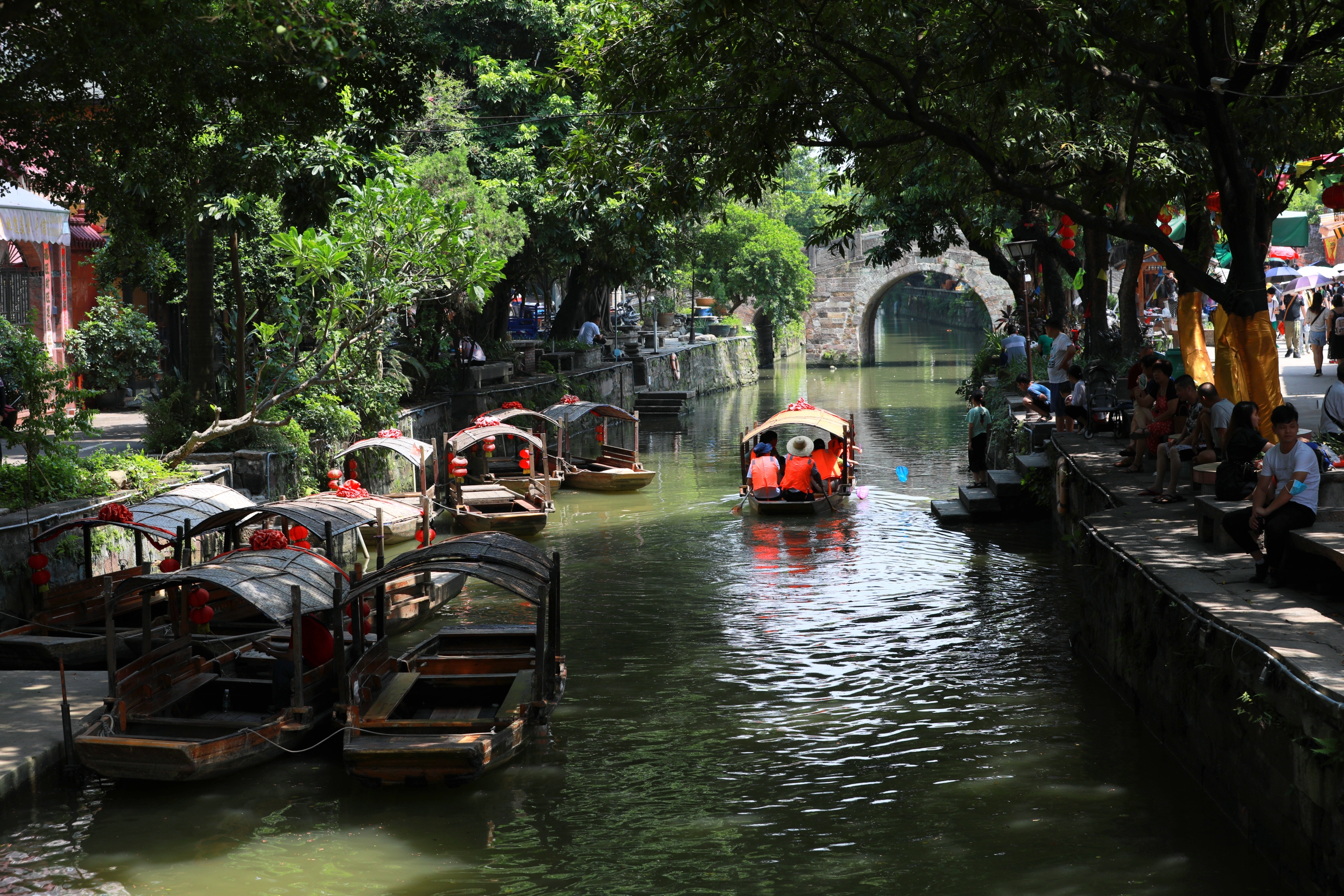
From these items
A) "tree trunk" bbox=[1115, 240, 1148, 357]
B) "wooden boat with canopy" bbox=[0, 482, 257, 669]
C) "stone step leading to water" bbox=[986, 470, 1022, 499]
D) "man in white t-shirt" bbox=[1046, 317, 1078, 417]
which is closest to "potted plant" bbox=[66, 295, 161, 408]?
"wooden boat with canopy" bbox=[0, 482, 257, 669]

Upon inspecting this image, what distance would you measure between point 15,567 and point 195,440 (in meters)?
3.83

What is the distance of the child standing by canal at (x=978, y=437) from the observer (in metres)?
20.5

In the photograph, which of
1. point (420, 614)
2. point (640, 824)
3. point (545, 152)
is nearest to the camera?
point (640, 824)

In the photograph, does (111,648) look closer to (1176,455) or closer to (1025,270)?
(1176,455)

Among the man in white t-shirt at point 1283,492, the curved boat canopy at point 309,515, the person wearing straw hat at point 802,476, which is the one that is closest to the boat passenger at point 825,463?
the person wearing straw hat at point 802,476

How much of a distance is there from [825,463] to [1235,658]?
13.8m

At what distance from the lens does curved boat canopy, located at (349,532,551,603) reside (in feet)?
32.5

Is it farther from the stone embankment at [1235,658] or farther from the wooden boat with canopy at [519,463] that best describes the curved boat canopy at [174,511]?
the stone embankment at [1235,658]

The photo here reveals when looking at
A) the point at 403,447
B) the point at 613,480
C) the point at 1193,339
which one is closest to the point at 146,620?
the point at 403,447

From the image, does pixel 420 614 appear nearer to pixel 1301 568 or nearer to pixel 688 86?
pixel 688 86

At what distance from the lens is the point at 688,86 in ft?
46.3

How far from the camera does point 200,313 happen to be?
57.1 feet

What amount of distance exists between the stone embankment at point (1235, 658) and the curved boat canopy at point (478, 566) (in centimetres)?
473

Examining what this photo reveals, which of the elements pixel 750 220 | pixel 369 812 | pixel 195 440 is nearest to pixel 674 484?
pixel 195 440
